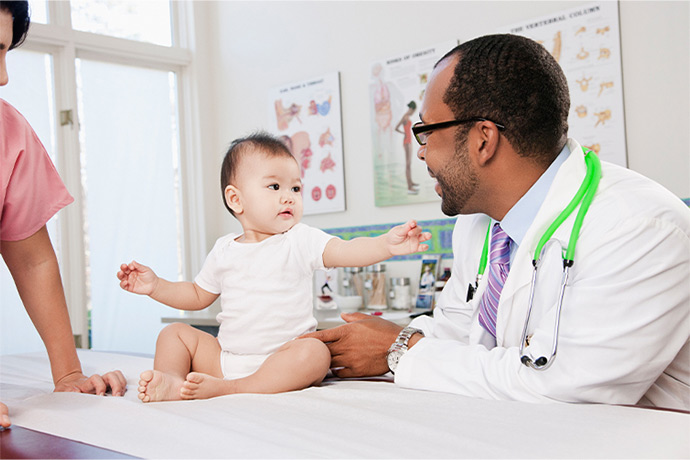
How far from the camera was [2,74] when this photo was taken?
1.22m

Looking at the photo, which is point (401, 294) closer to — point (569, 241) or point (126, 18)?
point (569, 241)

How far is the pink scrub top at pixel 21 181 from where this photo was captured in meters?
1.44

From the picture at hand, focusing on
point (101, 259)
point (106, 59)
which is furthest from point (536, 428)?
point (106, 59)

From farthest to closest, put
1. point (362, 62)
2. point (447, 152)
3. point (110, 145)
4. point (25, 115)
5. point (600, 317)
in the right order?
point (110, 145)
point (25, 115)
point (362, 62)
point (447, 152)
point (600, 317)

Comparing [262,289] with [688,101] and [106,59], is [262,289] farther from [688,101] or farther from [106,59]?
[106,59]

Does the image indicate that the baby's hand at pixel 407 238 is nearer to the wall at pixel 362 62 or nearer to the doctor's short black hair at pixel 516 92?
the doctor's short black hair at pixel 516 92

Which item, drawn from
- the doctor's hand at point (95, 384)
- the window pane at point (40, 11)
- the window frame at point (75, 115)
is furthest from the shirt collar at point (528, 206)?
the window pane at point (40, 11)

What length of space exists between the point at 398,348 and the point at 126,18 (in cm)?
431

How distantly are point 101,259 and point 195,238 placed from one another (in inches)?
29.9

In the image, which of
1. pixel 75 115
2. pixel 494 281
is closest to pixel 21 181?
pixel 494 281

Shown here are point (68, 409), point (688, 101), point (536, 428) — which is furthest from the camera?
point (688, 101)

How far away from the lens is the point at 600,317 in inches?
45.9

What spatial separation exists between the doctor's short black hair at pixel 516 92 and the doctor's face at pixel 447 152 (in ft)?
0.11

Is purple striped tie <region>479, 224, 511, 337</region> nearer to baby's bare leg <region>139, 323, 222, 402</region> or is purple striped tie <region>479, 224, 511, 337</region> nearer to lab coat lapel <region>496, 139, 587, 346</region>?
lab coat lapel <region>496, 139, 587, 346</region>
